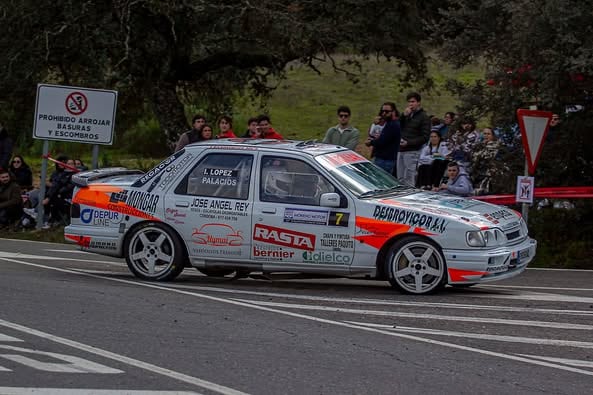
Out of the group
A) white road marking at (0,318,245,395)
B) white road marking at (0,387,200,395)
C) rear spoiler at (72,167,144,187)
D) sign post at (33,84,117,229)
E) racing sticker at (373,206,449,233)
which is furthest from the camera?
sign post at (33,84,117,229)

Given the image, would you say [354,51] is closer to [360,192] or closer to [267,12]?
[267,12]

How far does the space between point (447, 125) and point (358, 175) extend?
6.50 meters

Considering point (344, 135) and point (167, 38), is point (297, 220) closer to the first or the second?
point (344, 135)

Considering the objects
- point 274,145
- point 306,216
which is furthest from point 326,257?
point 274,145

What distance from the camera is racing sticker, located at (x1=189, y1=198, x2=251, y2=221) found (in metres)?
13.8

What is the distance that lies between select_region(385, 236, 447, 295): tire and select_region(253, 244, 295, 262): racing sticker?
110 centimetres

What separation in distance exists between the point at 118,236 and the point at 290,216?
2130 mm

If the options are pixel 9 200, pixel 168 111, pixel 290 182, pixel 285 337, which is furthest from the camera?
pixel 168 111

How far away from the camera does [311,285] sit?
14.6m

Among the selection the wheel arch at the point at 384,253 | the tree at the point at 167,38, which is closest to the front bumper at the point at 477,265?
the wheel arch at the point at 384,253

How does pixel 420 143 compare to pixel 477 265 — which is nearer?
pixel 477 265

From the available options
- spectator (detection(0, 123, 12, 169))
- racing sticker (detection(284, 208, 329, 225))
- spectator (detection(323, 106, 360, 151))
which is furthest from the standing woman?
spectator (detection(0, 123, 12, 169))

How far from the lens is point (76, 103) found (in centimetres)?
2192

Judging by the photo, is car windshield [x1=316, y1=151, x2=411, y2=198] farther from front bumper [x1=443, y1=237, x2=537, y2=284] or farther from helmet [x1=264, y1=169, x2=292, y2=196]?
front bumper [x1=443, y1=237, x2=537, y2=284]
